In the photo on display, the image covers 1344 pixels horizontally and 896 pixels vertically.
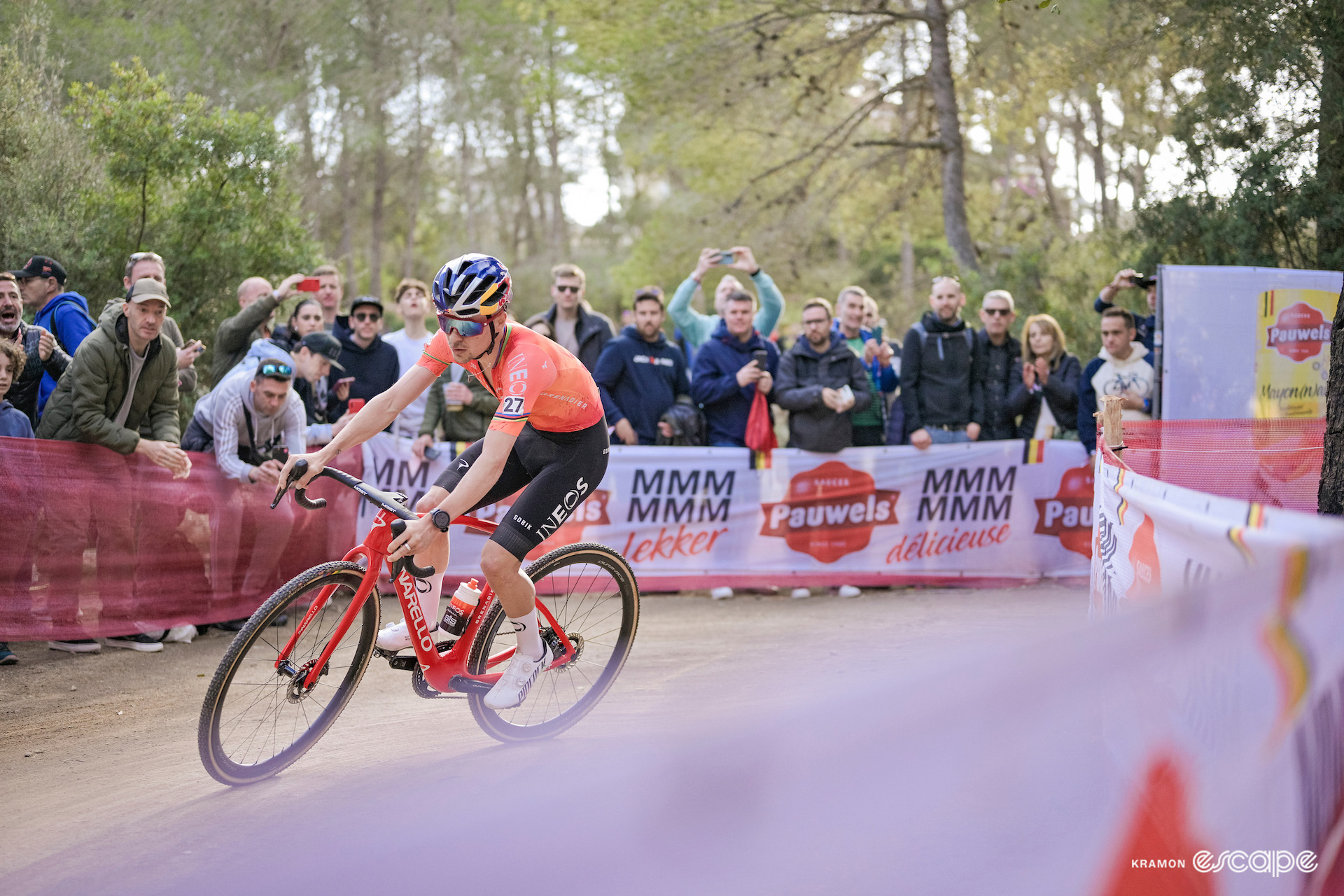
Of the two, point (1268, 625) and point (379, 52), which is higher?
point (379, 52)

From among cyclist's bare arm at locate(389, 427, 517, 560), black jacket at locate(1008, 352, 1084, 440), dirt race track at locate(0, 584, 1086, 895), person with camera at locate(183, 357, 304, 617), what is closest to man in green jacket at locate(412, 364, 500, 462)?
person with camera at locate(183, 357, 304, 617)

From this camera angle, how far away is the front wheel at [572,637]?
5.15m

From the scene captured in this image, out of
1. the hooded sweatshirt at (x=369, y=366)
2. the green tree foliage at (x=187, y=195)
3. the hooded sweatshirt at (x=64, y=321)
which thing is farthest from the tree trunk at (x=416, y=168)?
the hooded sweatshirt at (x=64, y=321)

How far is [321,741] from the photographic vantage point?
17.2 ft

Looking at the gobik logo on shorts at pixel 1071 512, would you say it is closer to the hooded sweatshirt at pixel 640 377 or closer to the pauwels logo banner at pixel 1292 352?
the pauwels logo banner at pixel 1292 352

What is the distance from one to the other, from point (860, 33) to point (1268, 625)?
16.9 meters

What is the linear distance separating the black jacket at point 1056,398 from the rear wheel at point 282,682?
6.92 metres

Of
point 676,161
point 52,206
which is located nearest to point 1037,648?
point 52,206

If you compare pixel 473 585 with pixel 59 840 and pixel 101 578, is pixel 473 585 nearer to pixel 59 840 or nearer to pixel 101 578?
pixel 59 840

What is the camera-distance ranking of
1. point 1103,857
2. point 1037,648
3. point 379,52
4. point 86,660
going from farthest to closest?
point 379,52 < point 86,660 < point 1103,857 < point 1037,648

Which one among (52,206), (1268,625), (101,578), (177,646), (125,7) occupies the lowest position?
(177,646)

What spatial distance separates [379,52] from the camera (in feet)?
108

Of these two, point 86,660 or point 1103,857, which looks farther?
point 86,660

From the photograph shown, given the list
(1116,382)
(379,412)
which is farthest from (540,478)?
(1116,382)
